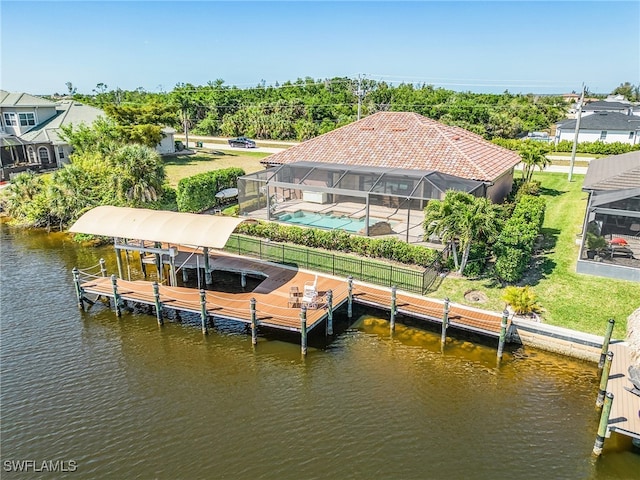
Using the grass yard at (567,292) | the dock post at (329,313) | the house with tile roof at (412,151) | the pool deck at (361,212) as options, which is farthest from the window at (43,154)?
the grass yard at (567,292)

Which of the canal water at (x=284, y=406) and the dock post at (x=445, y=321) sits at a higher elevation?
the dock post at (x=445, y=321)

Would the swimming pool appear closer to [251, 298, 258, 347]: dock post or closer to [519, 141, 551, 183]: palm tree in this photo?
[251, 298, 258, 347]: dock post

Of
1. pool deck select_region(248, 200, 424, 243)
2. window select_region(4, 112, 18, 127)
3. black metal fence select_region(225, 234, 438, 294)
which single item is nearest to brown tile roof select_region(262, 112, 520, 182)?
pool deck select_region(248, 200, 424, 243)

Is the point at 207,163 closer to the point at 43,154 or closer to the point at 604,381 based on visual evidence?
the point at 43,154

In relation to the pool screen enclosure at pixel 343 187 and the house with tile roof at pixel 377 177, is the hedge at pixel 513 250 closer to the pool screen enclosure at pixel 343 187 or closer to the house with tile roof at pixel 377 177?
the house with tile roof at pixel 377 177

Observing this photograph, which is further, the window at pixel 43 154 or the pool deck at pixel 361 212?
the window at pixel 43 154
